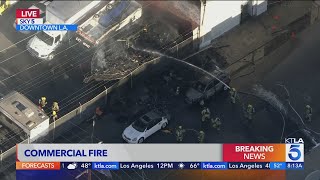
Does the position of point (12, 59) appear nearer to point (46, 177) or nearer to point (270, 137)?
point (46, 177)

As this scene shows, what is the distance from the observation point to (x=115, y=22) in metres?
46.7

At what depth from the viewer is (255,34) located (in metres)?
48.1

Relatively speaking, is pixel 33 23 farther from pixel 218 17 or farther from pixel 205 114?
pixel 205 114

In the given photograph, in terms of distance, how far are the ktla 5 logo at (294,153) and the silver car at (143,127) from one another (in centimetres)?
716

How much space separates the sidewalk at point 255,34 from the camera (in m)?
46.6

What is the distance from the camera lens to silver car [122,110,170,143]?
135 ft

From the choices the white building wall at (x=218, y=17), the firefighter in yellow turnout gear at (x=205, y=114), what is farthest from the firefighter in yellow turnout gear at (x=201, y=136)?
the white building wall at (x=218, y=17)

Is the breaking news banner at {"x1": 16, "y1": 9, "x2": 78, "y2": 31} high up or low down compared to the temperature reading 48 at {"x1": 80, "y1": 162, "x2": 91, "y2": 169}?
up

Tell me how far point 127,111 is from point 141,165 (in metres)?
4.70

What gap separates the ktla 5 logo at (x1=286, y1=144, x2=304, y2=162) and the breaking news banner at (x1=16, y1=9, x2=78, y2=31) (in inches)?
610

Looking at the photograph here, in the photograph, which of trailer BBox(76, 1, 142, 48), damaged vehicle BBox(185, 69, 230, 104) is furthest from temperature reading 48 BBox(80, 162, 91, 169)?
trailer BBox(76, 1, 142, 48)

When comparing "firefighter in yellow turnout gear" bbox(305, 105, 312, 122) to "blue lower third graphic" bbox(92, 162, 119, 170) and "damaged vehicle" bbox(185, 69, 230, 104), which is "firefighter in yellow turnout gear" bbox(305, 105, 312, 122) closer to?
"damaged vehicle" bbox(185, 69, 230, 104)

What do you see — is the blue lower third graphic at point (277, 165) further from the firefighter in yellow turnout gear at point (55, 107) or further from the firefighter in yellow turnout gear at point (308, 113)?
the firefighter in yellow turnout gear at point (55, 107)

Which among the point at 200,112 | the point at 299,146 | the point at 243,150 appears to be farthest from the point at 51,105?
the point at 299,146
